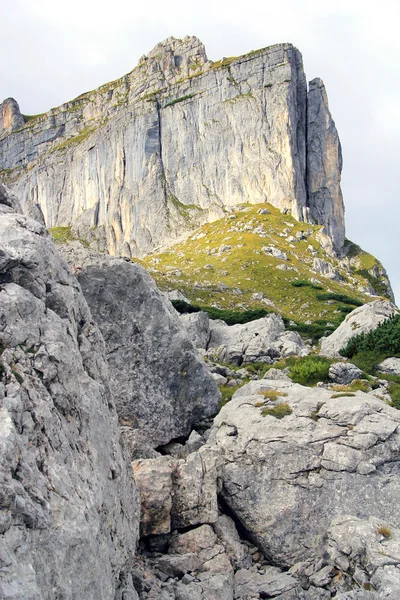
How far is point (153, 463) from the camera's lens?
12867 mm

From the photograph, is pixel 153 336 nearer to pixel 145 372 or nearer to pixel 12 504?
pixel 145 372

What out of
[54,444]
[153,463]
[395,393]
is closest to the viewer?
[54,444]

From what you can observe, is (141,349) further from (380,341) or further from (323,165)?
(323,165)

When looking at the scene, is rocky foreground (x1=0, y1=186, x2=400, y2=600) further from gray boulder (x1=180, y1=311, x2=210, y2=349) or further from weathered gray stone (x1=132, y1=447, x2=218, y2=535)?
gray boulder (x1=180, y1=311, x2=210, y2=349)

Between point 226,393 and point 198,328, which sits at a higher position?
point 198,328

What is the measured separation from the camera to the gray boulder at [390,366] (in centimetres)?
2472

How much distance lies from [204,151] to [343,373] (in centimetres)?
12332

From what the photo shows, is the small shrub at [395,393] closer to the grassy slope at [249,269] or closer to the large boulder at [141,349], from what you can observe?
the large boulder at [141,349]

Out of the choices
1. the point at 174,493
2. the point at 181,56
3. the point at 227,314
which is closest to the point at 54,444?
the point at 174,493

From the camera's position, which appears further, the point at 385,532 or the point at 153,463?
the point at 153,463

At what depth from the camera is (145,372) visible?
52.9ft

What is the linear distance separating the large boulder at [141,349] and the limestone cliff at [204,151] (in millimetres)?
101003

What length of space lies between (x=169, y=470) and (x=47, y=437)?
6.00m

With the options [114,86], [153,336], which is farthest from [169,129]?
[153,336]
